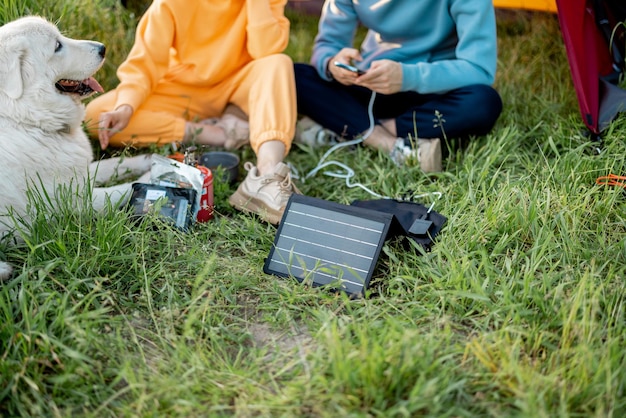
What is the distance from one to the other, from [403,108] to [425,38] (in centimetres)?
38

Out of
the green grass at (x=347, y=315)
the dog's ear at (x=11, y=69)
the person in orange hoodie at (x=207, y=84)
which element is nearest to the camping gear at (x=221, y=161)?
the person in orange hoodie at (x=207, y=84)

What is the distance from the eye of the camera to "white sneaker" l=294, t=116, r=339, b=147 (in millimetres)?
3455

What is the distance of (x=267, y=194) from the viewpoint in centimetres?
276

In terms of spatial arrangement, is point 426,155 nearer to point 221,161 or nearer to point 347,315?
point 221,161

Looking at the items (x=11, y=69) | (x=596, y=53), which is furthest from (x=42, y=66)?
(x=596, y=53)

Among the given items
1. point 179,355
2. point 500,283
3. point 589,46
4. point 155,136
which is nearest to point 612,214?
point 500,283

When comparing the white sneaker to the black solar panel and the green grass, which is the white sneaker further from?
the black solar panel

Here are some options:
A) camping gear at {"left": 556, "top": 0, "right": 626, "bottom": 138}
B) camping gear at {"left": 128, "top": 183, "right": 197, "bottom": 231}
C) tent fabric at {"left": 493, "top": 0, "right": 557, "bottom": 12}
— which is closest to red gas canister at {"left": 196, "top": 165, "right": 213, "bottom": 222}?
camping gear at {"left": 128, "top": 183, "right": 197, "bottom": 231}

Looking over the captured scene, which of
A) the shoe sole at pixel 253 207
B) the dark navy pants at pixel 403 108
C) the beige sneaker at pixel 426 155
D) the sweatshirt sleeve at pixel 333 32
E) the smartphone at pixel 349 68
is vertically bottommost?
the shoe sole at pixel 253 207

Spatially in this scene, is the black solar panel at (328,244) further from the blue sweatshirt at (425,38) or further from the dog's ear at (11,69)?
the dog's ear at (11,69)

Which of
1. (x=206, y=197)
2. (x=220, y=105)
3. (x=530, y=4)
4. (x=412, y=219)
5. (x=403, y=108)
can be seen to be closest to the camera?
(x=412, y=219)

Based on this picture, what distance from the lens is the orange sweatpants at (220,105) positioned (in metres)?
3.04

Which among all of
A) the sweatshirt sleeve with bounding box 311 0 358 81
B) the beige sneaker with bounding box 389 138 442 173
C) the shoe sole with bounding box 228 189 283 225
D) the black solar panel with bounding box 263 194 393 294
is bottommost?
the shoe sole with bounding box 228 189 283 225

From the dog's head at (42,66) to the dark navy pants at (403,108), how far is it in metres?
1.20
